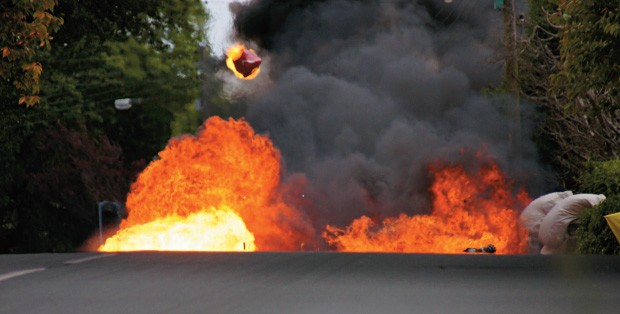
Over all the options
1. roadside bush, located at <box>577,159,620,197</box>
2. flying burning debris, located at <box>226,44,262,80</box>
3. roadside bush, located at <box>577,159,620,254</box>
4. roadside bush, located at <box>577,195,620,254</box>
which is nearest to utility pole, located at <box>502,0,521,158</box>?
roadside bush, located at <box>577,159,620,197</box>

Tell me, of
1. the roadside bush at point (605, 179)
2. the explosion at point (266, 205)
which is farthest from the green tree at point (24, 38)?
the roadside bush at point (605, 179)

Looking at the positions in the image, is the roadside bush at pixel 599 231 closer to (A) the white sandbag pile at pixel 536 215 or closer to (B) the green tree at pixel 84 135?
(A) the white sandbag pile at pixel 536 215

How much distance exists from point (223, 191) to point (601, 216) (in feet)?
33.6

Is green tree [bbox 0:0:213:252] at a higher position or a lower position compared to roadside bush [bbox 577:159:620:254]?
higher

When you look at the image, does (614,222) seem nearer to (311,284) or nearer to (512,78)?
(311,284)

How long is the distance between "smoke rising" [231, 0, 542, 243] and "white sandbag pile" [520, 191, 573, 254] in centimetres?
255

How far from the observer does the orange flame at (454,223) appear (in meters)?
28.6

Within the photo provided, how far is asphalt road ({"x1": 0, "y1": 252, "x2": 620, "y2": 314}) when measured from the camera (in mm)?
7180

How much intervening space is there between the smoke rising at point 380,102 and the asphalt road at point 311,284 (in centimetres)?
1949

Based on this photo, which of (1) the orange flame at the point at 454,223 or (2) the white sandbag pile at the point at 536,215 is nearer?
(2) the white sandbag pile at the point at 536,215

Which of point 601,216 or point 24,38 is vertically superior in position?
point 24,38

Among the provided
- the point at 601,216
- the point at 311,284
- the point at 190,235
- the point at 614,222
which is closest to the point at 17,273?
the point at 311,284

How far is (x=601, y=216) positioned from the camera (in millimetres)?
19484

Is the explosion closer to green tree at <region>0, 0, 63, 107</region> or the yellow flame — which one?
the yellow flame
